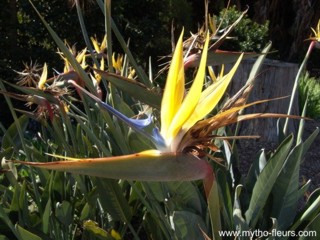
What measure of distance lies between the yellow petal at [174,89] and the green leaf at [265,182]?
0.71 m

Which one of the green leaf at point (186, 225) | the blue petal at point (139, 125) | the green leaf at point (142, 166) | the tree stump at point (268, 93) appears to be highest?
the blue petal at point (139, 125)

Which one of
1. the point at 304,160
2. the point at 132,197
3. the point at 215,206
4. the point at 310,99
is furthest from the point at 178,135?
the point at 310,99

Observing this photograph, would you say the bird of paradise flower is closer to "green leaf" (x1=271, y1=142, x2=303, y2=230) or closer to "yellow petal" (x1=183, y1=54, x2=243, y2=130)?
"yellow petal" (x1=183, y1=54, x2=243, y2=130)

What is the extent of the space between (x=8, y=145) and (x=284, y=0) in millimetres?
7084

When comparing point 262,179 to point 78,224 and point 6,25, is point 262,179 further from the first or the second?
point 6,25

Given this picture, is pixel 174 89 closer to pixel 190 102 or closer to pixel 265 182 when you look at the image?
pixel 190 102

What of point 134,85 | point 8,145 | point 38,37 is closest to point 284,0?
point 38,37

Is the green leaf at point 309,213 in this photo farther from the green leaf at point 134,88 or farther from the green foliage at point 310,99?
the green foliage at point 310,99

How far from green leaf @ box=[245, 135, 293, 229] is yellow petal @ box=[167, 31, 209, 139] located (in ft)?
2.39

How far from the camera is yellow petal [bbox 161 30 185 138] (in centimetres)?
90

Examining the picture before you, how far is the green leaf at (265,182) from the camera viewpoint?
5.11 ft

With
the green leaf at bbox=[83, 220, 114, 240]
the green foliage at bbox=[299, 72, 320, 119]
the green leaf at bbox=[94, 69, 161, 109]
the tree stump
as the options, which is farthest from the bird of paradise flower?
the green foliage at bbox=[299, 72, 320, 119]

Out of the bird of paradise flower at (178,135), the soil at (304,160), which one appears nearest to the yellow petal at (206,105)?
the bird of paradise flower at (178,135)

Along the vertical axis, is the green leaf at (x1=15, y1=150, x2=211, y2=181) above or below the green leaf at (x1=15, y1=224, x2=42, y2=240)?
above
